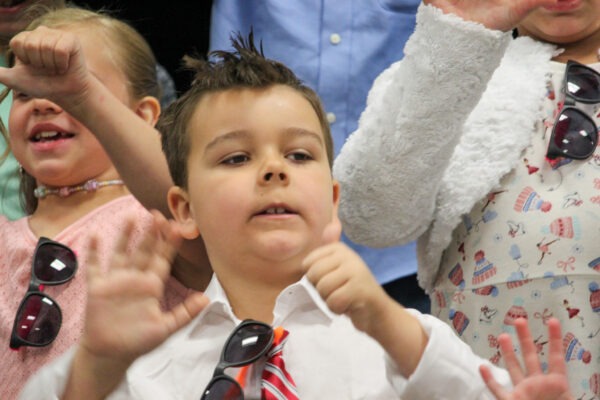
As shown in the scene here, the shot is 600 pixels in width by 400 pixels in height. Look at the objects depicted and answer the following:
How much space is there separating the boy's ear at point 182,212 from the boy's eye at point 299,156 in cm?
17

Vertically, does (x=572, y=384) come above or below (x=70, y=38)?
below

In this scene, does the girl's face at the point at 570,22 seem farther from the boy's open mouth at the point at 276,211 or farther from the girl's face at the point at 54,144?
the girl's face at the point at 54,144

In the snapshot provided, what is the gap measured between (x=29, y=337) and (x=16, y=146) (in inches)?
14.6

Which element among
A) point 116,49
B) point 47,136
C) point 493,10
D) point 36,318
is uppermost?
point 493,10

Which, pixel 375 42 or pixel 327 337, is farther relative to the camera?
pixel 375 42

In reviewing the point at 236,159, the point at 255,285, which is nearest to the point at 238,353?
the point at 255,285

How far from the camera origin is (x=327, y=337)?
1540mm

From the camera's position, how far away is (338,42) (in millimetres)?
2305

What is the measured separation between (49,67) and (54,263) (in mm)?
314

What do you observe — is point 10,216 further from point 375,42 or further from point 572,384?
point 572,384

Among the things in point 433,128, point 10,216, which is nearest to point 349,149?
point 433,128

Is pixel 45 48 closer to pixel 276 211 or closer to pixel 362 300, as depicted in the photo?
pixel 276 211

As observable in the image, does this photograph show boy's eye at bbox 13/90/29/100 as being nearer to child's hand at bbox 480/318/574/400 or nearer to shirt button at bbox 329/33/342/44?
shirt button at bbox 329/33/342/44

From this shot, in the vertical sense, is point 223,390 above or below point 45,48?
below
